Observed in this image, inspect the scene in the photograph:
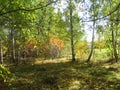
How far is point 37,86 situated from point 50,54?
30.9m

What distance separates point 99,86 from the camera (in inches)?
645

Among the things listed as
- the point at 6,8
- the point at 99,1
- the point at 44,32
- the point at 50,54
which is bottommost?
the point at 50,54

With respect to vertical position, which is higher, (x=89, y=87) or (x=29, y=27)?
(x=29, y=27)

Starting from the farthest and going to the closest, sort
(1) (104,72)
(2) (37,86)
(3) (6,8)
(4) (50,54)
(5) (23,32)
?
(4) (50,54)
(1) (104,72)
(2) (37,86)
(5) (23,32)
(3) (6,8)

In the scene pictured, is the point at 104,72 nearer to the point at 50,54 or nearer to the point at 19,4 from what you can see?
the point at 19,4

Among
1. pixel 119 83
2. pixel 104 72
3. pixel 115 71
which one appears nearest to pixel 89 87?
pixel 119 83

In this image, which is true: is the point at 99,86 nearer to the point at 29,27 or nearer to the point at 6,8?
the point at 29,27

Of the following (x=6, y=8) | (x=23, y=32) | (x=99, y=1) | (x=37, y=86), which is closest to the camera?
(x=6, y=8)

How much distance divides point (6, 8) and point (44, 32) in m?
2.03

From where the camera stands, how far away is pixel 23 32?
32.1 ft

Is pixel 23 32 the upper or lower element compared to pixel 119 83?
upper

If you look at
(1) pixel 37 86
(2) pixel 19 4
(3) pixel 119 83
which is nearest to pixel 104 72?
(3) pixel 119 83

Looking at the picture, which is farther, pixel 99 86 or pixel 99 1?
pixel 99 1

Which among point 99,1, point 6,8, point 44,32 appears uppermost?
point 99,1
